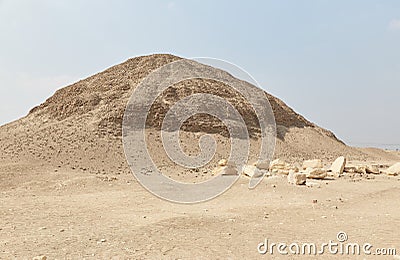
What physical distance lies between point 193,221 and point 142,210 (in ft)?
5.64

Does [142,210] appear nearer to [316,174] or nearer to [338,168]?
[316,174]

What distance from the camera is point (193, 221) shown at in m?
6.33

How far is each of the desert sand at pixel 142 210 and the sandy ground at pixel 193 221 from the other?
0.02m

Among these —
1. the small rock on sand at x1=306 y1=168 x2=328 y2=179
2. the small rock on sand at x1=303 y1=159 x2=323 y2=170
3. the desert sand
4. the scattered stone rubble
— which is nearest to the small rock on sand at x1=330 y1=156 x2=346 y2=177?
the scattered stone rubble

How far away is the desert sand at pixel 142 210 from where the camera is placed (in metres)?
5.01

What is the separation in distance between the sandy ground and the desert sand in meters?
0.02

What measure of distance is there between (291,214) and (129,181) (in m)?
7.18

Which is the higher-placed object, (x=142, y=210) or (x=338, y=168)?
(x=338, y=168)

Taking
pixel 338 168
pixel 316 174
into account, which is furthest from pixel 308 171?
pixel 338 168

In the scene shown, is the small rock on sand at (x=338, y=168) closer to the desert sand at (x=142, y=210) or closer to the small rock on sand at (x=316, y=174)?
the desert sand at (x=142, y=210)

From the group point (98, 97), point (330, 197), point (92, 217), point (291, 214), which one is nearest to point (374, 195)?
point (330, 197)

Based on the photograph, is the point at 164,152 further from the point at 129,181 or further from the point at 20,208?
the point at 20,208

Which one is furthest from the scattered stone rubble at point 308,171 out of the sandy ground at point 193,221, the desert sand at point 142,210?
the sandy ground at point 193,221

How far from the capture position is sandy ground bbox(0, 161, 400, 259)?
4.88 metres
